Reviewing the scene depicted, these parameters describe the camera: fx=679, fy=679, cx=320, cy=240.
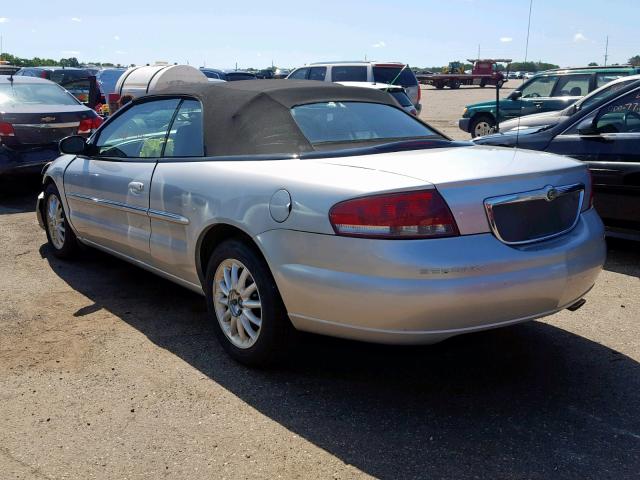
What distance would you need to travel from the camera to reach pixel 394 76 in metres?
17.0

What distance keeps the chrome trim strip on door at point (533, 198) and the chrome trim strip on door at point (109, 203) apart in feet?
7.56

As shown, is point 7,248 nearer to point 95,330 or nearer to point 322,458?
point 95,330

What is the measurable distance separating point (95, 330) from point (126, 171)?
109 cm

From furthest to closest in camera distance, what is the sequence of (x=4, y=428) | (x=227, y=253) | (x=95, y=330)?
(x=95, y=330), (x=227, y=253), (x=4, y=428)

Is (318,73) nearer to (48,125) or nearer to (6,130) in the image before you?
(48,125)

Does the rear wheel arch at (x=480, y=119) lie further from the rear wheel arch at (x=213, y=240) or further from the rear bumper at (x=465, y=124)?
the rear wheel arch at (x=213, y=240)

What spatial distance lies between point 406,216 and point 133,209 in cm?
224

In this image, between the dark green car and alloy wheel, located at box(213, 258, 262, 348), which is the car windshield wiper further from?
the dark green car

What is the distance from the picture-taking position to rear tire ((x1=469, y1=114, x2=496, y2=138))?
15.6 metres

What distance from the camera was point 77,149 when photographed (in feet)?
17.1

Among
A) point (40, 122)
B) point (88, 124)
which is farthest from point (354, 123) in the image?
point (88, 124)

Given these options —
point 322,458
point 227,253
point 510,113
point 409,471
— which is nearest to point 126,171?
point 227,253

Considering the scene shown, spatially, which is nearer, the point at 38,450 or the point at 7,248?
the point at 38,450

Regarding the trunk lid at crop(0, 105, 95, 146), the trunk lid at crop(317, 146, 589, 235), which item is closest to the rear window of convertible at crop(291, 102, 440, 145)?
the trunk lid at crop(317, 146, 589, 235)
